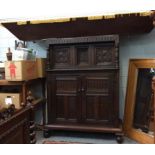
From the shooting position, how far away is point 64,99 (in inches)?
124

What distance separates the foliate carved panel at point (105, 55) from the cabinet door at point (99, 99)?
170mm

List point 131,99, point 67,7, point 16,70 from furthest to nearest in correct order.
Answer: point 131,99 → point 16,70 → point 67,7

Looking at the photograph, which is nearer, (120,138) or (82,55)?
(120,138)

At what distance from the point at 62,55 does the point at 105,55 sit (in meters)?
0.63

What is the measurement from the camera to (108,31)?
2.98 meters

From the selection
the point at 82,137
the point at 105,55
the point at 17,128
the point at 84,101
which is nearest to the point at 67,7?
the point at 17,128

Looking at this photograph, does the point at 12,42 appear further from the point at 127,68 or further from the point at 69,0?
the point at 69,0

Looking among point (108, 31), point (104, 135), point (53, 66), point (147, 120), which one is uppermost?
point (108, 31)

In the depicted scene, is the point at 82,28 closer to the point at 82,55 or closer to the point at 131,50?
the point at 82,55

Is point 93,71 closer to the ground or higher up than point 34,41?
closer to the ground

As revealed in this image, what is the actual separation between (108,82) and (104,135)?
865 mm

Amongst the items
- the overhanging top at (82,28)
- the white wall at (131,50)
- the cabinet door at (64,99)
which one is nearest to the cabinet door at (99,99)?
the cabinet door at (64,99)

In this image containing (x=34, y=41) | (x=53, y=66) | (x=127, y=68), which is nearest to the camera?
(x=53, y=66)
